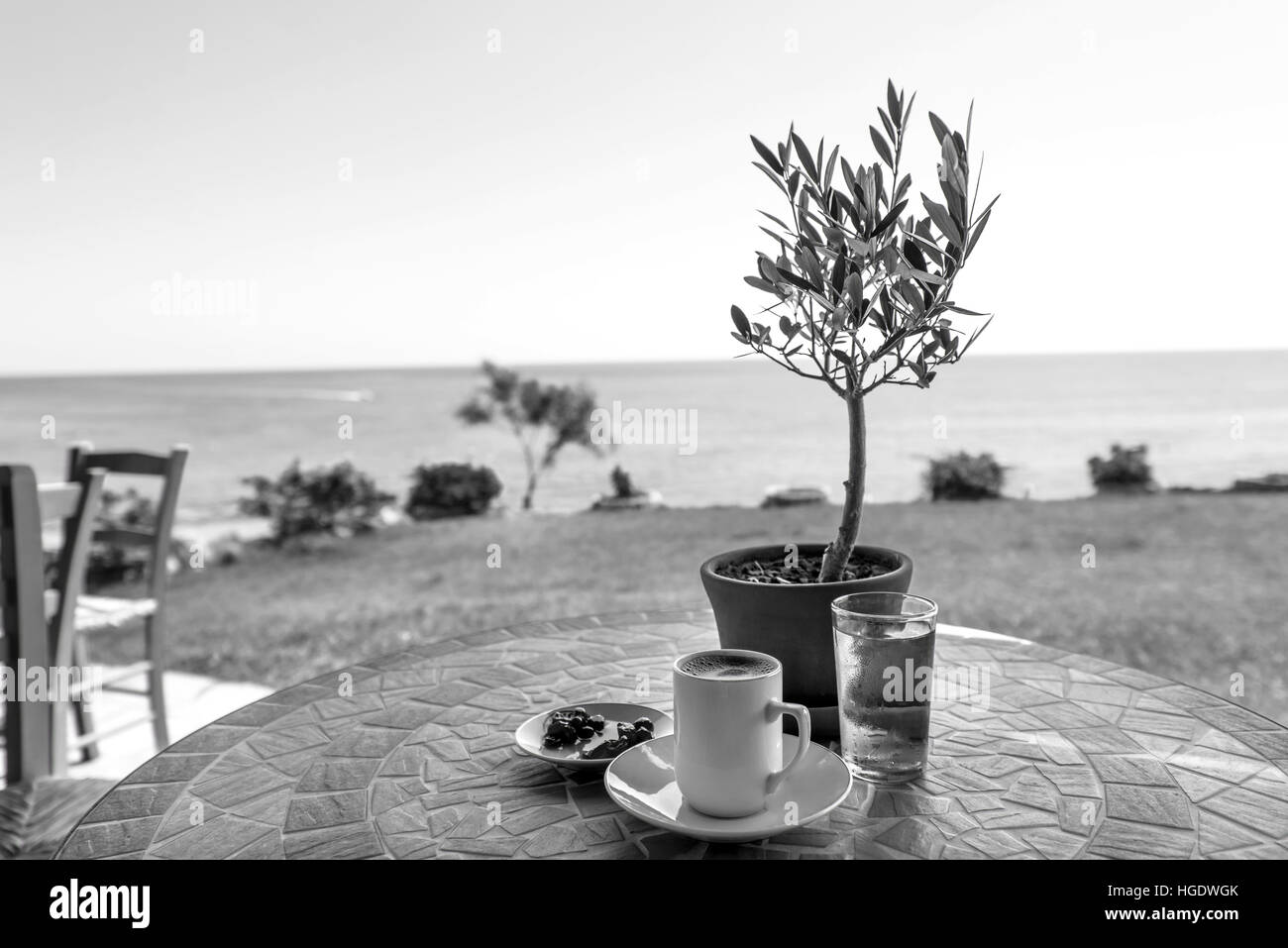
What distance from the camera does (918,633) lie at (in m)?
0.82

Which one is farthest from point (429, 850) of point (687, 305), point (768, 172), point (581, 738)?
point (687, 305)

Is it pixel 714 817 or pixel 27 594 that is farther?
pixel 27 594

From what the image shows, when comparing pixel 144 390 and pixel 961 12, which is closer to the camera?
pixel 961 12

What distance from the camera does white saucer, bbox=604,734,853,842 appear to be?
0.69 meters

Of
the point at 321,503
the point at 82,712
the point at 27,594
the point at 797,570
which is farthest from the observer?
the point at 321,503

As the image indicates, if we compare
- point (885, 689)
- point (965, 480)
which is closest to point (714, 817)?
point (885, 689)

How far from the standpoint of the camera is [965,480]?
9.99m

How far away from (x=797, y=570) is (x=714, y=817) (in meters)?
0.41

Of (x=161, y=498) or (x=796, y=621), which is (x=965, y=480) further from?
(x=796, y=621)

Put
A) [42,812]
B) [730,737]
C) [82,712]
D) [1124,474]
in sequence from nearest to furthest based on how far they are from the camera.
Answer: [730,737] < [42,812] < [82,712] < [1124,474]

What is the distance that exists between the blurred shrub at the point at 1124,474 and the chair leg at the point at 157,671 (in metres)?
10.4
